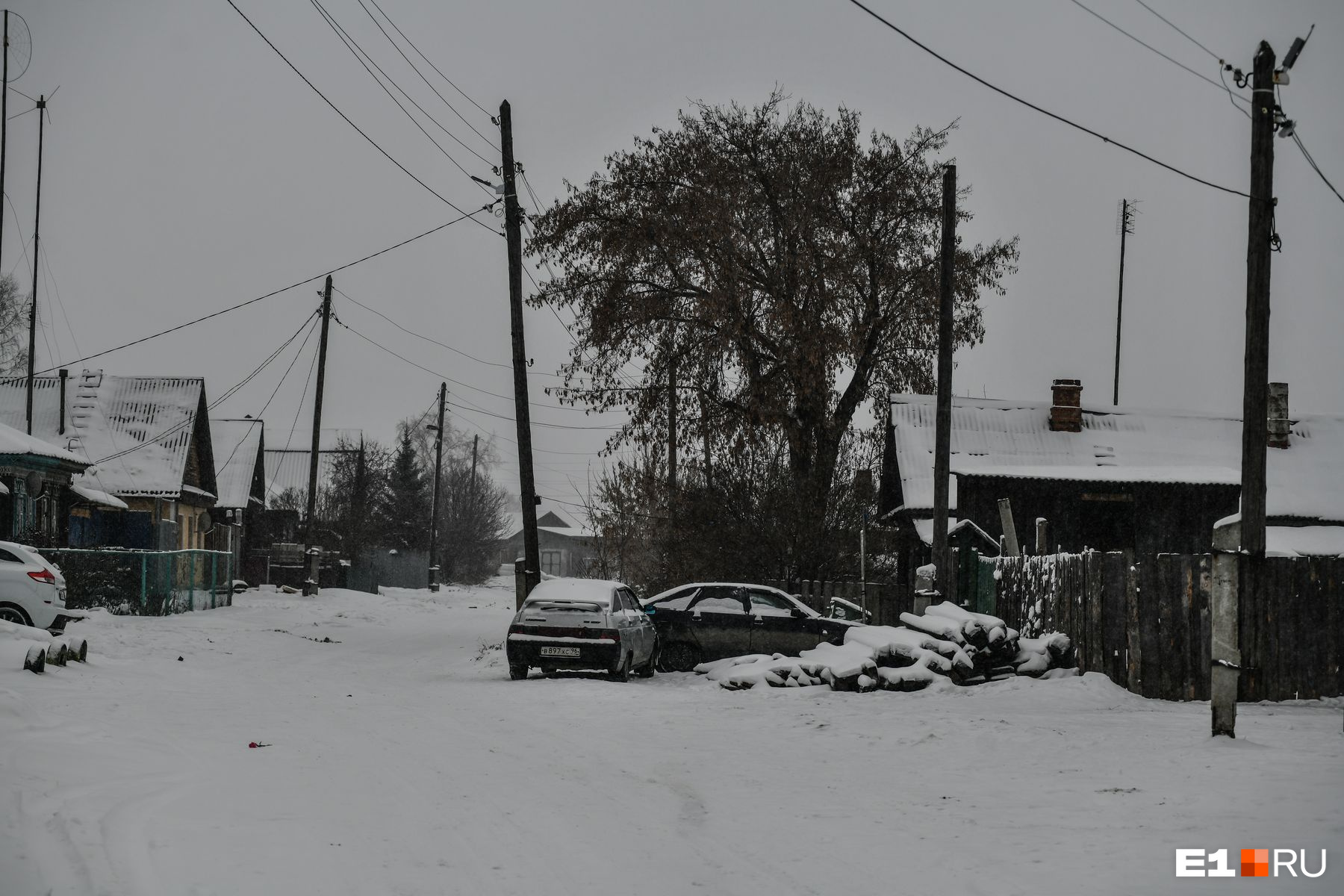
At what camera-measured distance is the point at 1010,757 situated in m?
10.3

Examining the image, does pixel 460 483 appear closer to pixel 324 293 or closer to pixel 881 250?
pixel 324 293

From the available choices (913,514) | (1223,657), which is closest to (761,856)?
(1223,657)

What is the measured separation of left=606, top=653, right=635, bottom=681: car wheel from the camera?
17688mm

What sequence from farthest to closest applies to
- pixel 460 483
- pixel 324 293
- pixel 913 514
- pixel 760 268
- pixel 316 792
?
pixel 460 483 → pixel 324 293 → pixel 760 268 → pixel 913 514 → pixel 316 792

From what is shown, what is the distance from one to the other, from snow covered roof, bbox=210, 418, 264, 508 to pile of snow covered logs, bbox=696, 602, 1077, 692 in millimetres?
38446

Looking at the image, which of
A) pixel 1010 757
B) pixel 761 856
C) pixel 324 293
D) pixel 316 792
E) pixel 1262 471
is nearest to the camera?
pixel 761 856

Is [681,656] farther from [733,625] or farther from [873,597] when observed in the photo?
[873,597]

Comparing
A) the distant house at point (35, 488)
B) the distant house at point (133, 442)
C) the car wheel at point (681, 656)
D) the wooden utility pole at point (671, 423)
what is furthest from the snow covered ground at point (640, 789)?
the distant house at point (133, 442)

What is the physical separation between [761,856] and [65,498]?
3438 cm

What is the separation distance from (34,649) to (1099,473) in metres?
22.5

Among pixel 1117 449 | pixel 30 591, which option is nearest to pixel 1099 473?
pixel 1117 449

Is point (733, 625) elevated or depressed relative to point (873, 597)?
depressed

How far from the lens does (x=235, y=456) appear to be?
177 ft

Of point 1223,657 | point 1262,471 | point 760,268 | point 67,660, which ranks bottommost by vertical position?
point 67,660
